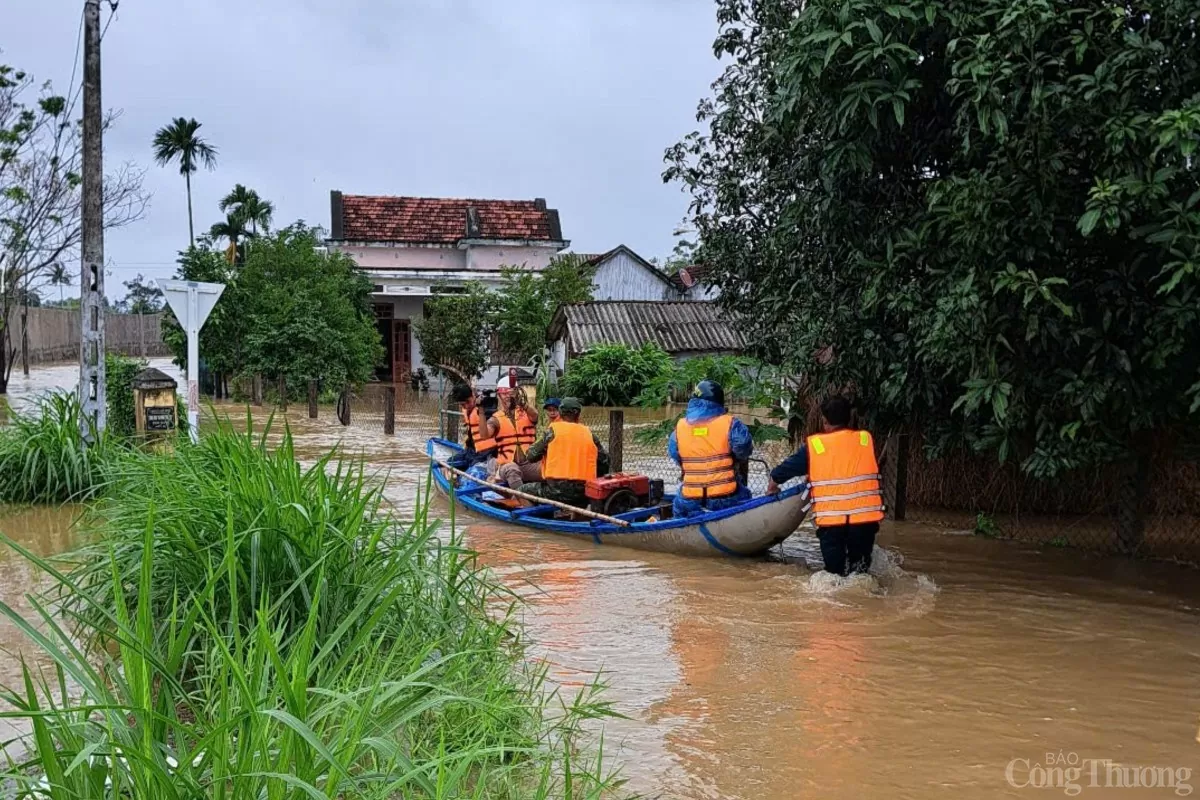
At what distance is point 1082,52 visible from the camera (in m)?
6.64

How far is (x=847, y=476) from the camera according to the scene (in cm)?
836

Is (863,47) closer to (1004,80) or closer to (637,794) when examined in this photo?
(1004,80)

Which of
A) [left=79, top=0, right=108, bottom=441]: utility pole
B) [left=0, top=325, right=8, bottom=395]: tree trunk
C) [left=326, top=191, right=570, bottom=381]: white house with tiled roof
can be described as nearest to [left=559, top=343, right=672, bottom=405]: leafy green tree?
[left=326, top=191, right=570, bottom=381]: white house with tiled roof

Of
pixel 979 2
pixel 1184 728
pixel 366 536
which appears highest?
pixel 979 2

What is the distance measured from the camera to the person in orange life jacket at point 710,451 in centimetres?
962

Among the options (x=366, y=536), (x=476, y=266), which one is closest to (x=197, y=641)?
(x=366, y=536)

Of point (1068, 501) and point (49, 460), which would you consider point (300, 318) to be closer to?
point (49, 460)

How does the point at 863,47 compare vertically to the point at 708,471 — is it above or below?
above

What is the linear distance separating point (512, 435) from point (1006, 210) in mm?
6821

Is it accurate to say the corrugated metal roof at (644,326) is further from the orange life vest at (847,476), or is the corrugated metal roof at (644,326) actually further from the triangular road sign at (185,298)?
the orange life vest at (847,476)

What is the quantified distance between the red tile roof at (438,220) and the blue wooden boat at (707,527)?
86.5ft

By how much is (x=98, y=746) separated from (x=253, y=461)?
341 centimetres

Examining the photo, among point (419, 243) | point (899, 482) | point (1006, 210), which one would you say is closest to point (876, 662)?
point (1006, 210)

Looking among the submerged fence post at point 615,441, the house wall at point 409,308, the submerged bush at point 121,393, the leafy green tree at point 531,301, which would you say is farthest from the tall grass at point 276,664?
the house wall at point 409,308
